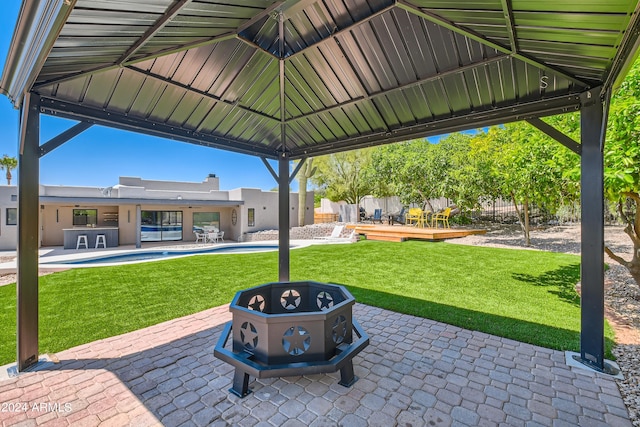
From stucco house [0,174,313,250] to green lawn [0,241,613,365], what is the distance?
7.00 metres

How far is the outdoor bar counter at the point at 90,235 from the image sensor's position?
13.7m

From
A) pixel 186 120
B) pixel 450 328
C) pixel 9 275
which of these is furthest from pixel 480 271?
pixel 9 275

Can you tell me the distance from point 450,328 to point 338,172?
65.4 ft

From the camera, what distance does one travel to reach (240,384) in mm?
2775

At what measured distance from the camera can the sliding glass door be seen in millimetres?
16719

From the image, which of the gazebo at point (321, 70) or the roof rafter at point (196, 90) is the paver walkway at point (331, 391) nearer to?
the gazebo at point (321, 70)

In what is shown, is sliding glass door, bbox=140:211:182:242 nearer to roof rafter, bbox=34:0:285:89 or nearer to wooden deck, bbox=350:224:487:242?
wooden deck, bbox=350:224:487:242

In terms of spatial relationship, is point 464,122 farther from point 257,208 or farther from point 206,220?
point 206,220

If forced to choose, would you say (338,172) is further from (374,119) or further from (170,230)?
(374,119)

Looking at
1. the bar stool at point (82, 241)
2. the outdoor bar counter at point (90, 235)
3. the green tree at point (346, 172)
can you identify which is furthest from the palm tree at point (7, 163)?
the green tree at point (346, 172)

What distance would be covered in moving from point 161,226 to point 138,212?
6.80 ft

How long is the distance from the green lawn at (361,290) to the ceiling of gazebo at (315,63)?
298 cm

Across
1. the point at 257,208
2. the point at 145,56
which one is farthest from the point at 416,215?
the point at 145,56

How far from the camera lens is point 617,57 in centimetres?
239
